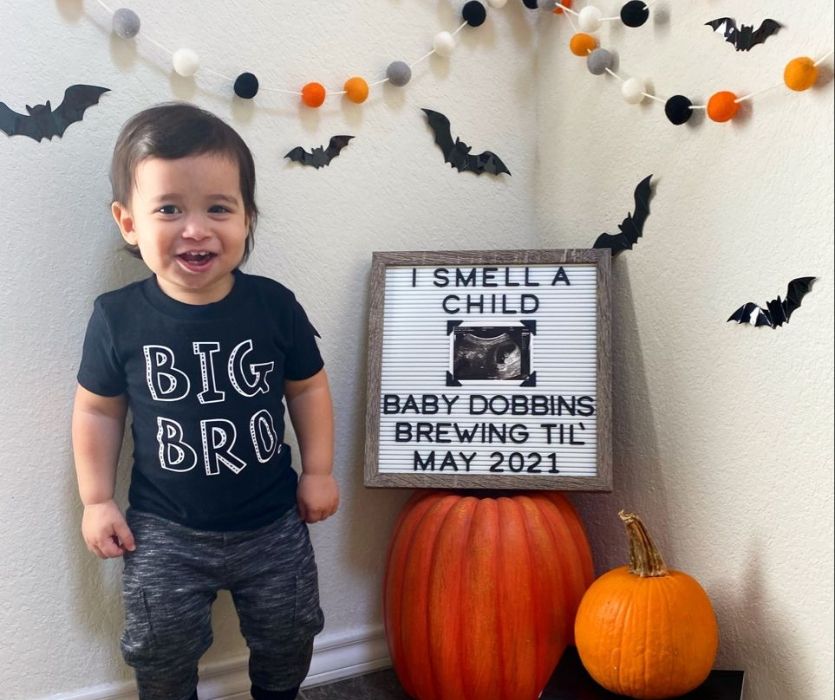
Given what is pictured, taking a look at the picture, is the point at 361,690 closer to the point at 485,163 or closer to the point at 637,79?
the point at 485,163

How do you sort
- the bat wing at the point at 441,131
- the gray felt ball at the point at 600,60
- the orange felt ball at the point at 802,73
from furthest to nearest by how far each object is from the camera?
the bat wing at the point at 441,131 → the gray felt ball at the point at 600,60 → the orange felt ball at the point at 802,73

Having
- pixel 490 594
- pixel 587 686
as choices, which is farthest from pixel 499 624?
pixel 587 686

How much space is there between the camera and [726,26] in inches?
44.9

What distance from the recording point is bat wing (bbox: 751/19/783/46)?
1.07 meters

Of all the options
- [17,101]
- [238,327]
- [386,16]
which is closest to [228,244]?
[238,327]

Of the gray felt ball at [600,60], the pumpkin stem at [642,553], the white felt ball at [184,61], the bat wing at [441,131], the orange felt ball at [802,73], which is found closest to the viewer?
the orange felt ball at [802,73]

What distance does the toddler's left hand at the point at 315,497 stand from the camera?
49.7 inches

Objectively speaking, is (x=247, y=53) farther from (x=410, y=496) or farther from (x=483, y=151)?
(x=410, y=496)

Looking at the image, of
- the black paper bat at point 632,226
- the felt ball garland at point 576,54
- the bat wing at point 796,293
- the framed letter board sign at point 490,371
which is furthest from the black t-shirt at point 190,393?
the bat wing at point 796,293

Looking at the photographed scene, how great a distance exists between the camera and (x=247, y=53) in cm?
131

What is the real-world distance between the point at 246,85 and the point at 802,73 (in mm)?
767

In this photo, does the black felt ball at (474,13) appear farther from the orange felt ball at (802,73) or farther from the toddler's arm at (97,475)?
the toddler's arm at (97,475)

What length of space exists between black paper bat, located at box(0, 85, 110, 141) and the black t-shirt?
0.25 meters

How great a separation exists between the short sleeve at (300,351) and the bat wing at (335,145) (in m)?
0.27
